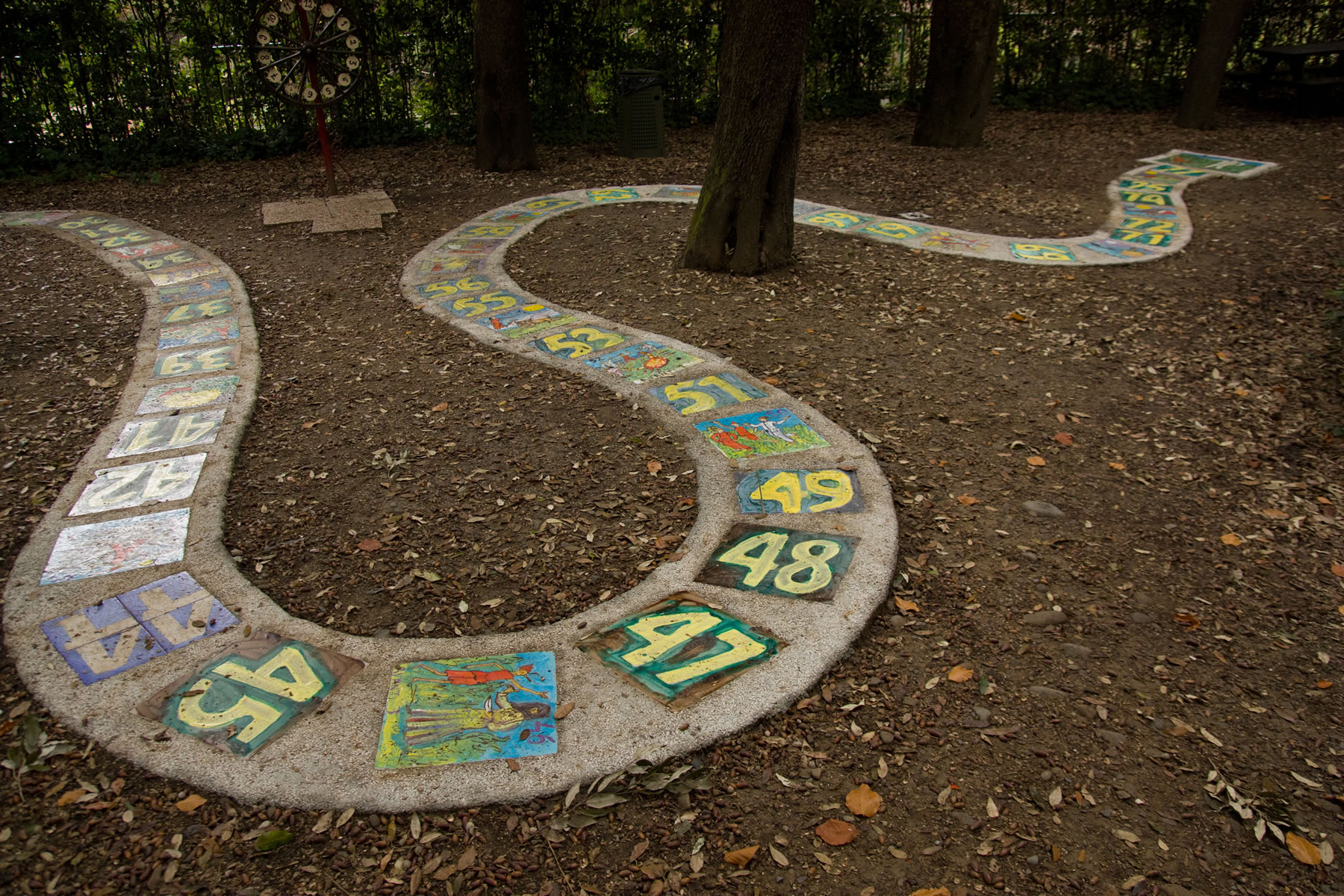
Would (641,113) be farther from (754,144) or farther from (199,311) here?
(199,311)

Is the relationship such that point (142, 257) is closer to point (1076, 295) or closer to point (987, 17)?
point (1076, 295)

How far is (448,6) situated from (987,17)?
632 centimetres

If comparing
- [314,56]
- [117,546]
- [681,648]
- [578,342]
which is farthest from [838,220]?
[117,546]

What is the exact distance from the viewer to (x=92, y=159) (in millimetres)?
10273

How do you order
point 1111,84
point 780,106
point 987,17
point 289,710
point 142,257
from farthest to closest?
1. point 1111,84
2. point 987,17
3. point 142,257
4. point 780,106
5. point 289,710

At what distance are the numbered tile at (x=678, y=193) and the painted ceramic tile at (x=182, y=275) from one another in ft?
13.9

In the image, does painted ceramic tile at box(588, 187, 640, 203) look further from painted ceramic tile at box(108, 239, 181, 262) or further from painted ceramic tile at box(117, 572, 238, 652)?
painted ceramic tile at box(117, 572, 238, 652)

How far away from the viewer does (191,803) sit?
2.55 metres

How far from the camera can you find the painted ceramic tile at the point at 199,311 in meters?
6.10

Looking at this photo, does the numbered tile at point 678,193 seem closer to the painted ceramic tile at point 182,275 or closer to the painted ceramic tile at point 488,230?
the painted ceramic tile at point 488,230

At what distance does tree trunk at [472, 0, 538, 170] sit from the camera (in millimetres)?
9219

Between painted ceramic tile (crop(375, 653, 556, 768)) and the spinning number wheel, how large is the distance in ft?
23.0

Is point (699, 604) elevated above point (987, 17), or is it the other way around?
point (987, 17)

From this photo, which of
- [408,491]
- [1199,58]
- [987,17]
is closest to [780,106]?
[408,491]
